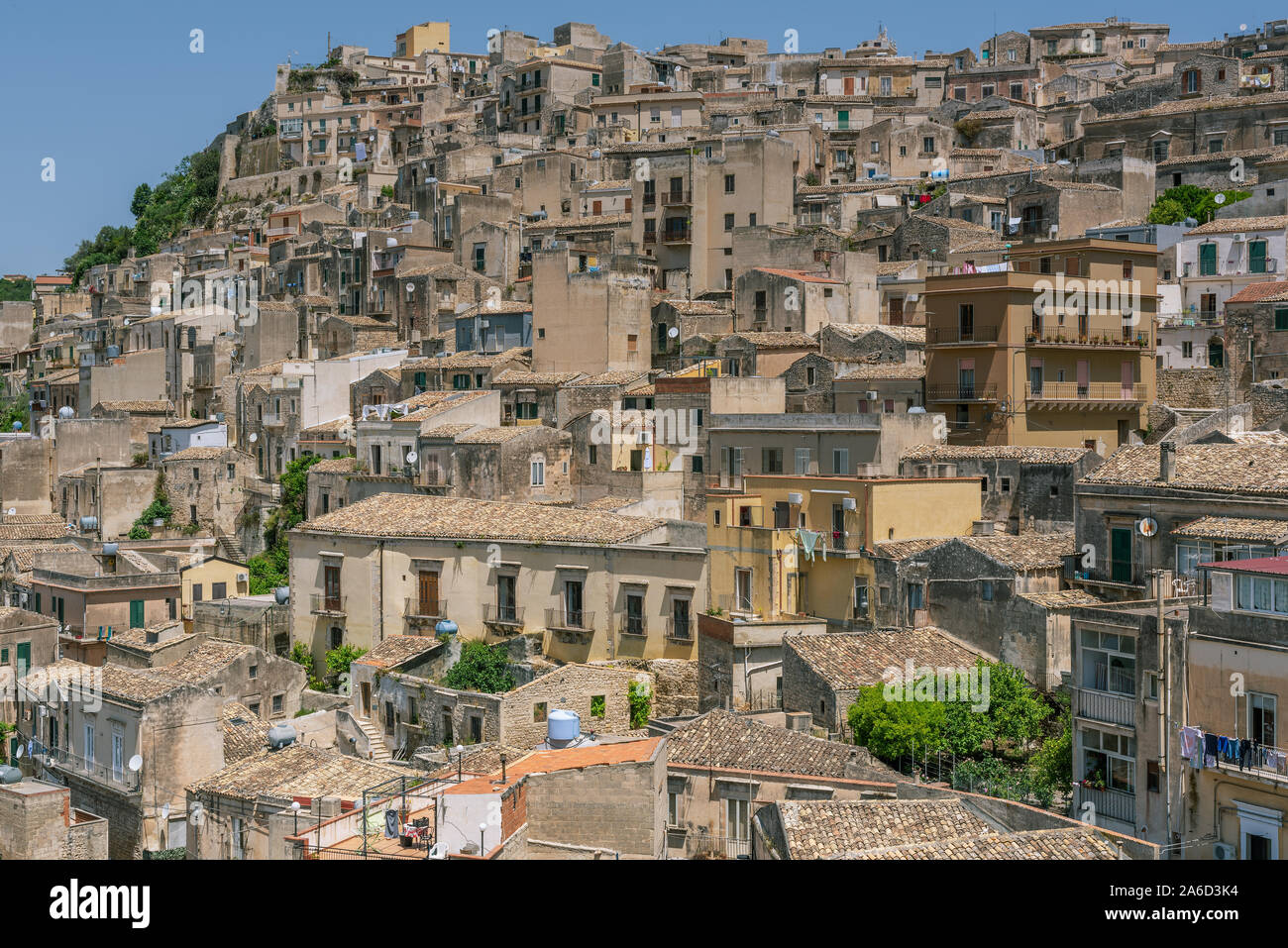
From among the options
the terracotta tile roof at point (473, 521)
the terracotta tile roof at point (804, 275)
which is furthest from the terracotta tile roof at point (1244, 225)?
the terracotta tile roof at point (473, 521)

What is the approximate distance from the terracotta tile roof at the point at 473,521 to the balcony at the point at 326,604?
1.43 meters

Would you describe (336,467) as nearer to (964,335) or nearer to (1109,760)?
(964,335)

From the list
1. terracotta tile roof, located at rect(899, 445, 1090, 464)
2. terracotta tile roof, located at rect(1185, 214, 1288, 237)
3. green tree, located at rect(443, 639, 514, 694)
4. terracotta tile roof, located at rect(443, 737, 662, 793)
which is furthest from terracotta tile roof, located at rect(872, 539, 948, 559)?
terracotta tile roof, located at rect(1185, 214, 1288, 237)

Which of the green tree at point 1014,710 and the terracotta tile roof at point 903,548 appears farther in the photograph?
the terracotta tile roof at point 903,548

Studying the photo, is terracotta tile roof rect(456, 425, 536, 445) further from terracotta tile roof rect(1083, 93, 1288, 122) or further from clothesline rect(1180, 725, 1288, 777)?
terracotta tile roof rect(1083, 93, 1288, 122)

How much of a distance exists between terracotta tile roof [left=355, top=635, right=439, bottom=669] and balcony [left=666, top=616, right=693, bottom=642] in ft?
14.9

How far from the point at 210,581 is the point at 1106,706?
81.7 feet

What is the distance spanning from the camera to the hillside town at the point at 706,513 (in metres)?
18.1

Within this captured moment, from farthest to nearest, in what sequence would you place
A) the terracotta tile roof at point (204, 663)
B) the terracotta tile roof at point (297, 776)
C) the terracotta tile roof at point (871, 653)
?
1. the terracotta tile roof at point (204, 663)
2. the terracotta tile roof at point (871, 653)
3. the terracotta tile roof at point (297, 776)

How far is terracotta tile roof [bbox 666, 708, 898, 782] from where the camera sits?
1942 cm

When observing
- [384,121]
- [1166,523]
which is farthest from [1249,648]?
[384,121]

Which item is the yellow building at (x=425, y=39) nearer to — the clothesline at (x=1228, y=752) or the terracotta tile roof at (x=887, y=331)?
the terracotta tile roof at (x=887, y=331)

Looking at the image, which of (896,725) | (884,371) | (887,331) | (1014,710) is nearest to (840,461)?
(884,371)

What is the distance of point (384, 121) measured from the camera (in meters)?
81.1
